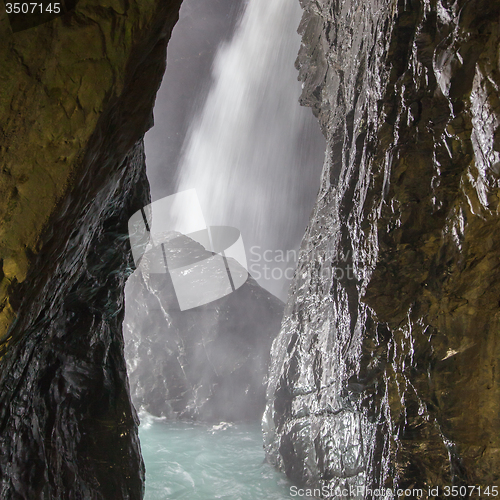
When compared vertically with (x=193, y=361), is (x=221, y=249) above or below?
above

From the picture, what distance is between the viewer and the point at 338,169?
5750 mm

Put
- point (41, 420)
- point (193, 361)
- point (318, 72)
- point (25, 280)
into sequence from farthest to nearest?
1. point (193, 361)
2. point (318, 72)
3. point (41, 420)
4. point (25, 280)

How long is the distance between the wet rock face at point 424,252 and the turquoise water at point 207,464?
2405 mm

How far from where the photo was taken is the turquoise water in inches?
228

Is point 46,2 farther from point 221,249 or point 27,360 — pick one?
point 221,249

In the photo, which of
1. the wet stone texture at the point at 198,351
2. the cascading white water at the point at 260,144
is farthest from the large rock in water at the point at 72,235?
the cascading white water at the point at 260,144

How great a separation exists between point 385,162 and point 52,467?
3.25m

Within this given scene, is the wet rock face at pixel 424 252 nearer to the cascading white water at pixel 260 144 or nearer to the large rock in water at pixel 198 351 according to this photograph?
the large rock in water at pixel 198 351

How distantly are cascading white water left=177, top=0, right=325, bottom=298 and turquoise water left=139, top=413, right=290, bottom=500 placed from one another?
10478 mm

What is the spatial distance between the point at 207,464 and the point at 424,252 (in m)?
6.42

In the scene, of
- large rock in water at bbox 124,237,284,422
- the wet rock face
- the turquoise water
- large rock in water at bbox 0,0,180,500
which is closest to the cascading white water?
large rock in water at bbox 124,237,284,422

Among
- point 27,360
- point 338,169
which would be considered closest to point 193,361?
point 338,169

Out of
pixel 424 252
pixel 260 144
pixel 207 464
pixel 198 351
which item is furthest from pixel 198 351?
pixel 260 144

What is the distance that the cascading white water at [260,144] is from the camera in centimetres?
1787
